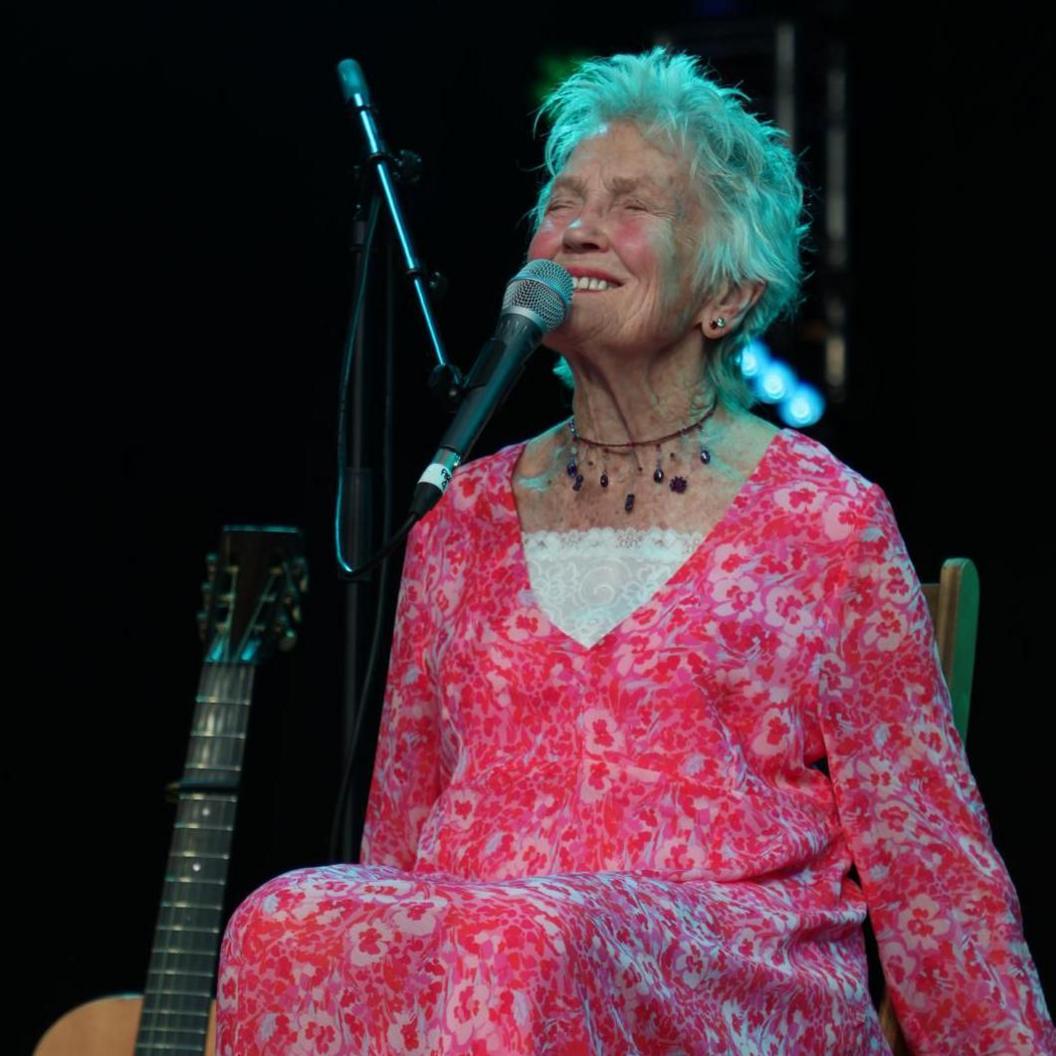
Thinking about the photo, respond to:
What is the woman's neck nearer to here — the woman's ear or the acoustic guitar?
the woman's ear

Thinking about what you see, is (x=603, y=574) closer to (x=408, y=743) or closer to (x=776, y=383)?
(x=408, y=743)

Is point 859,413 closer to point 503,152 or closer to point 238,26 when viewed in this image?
point 503,152

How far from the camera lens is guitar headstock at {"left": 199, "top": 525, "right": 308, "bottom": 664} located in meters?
2.41

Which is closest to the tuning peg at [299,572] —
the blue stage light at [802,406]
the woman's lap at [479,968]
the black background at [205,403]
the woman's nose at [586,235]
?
the black background at [205,403]

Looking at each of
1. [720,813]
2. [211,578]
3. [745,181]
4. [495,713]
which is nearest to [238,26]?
[211,578]

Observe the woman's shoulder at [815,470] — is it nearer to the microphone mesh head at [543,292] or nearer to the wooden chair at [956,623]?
the wooden chair at [956,623]

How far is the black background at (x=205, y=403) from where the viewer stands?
105 inches

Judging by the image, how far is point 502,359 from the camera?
65.0 inches

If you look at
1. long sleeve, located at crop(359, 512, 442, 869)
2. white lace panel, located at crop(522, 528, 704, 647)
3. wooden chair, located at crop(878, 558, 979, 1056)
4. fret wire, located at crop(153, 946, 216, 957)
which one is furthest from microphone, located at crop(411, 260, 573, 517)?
fret wire, located at crop(153, 946, 216, 957)

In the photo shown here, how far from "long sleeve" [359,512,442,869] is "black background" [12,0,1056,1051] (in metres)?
0.62

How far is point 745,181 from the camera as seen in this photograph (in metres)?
2.00

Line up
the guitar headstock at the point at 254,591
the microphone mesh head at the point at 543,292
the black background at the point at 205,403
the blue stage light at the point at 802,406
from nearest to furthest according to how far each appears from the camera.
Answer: the microphone mesh head at the point at 543,292 → the guitar headstock at the point at 254,591 → the black background at the point at 205,403 → the blue stage light at the point at 802,406

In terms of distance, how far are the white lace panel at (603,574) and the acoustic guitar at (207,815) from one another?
567 mm

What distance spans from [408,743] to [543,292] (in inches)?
23.2
